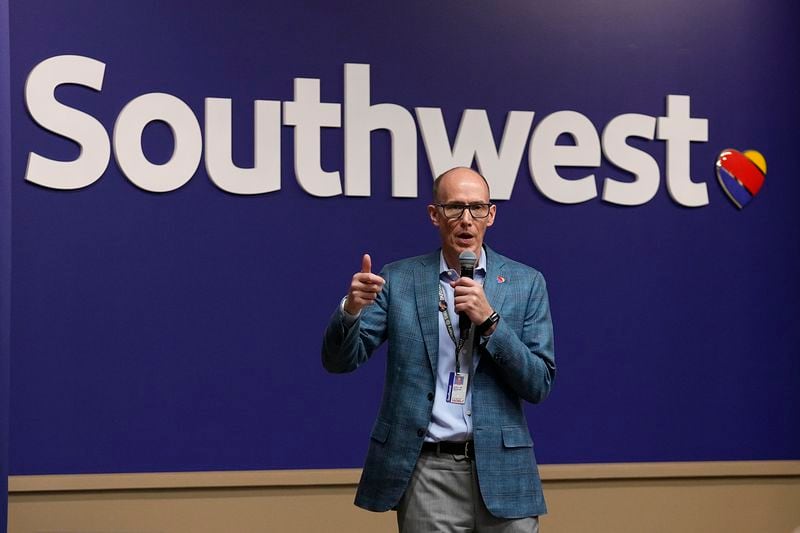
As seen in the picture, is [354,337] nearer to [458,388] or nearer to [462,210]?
[458,388]

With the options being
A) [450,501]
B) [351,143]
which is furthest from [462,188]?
[351,143]

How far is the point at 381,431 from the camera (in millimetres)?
3357

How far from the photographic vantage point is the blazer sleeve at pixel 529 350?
10.5 ft

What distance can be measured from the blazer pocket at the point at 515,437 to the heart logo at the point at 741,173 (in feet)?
8.13

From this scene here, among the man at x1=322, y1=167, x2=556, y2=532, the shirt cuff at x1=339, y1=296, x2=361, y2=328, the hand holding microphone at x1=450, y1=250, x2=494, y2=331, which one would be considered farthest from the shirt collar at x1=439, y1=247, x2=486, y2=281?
the shirt cuff at x1=339, y1=296, x2=361, y2=328

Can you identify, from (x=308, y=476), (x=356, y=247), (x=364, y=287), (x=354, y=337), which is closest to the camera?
(x=364, y=287)

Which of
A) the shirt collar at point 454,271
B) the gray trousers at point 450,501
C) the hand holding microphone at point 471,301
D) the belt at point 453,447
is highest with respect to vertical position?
the shirt collar at point 454,271

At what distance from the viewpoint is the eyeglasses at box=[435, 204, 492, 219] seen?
3385mm

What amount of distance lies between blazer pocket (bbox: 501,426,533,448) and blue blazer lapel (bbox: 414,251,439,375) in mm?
271

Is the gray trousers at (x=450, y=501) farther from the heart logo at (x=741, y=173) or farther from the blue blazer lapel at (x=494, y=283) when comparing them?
the heart logo at (x=741, y=173)

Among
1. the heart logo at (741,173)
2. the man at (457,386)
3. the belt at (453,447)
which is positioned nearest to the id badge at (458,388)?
the man at (457,386)

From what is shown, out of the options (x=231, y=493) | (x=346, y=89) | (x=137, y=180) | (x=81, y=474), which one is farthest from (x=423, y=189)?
(x=81, y=474)

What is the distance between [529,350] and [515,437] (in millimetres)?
257

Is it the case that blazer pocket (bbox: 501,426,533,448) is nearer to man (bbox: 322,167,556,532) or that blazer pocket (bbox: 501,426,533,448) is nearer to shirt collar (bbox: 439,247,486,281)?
man (bbox: 322,167,556,532)
